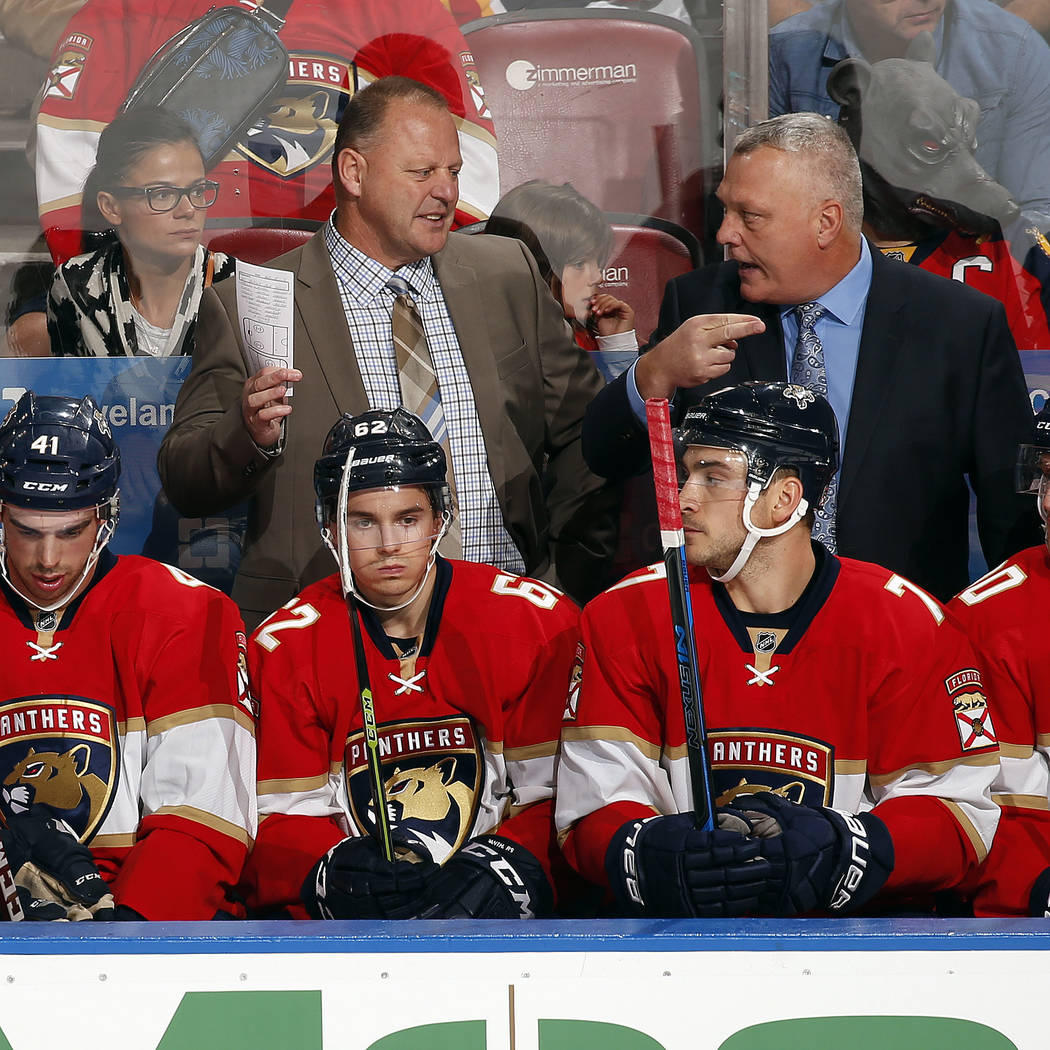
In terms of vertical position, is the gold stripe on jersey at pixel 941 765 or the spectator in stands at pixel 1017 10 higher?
the spectator in stands at pixel 1017 10

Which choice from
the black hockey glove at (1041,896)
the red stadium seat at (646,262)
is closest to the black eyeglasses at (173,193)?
the red stadium seat at (646,262)

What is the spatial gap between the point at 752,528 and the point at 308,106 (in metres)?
1.74

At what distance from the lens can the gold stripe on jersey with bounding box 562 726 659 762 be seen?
2230mm

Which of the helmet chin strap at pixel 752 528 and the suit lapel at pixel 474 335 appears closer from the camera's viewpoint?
the helmet chin strap at pixel 752 528

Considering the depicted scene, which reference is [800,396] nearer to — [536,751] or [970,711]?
[970,711]

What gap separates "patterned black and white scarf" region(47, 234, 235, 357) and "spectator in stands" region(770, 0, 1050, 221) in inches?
55.6

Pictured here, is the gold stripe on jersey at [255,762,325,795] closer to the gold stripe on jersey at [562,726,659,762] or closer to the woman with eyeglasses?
the gold stripe on jersey at [562,726,659,762]

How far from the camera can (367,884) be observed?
6.82 feet

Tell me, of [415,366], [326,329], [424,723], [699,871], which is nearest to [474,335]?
[415,366]

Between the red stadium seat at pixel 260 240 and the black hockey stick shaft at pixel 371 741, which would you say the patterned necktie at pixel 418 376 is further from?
the black hockey stick shaft at pixel 371 741

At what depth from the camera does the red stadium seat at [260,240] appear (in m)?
3.32

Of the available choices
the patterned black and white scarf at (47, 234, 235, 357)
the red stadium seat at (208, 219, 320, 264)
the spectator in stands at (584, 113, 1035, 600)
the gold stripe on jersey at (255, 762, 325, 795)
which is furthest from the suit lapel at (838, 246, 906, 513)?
the patterned black and white scarf at (47, 234, 235, 357)

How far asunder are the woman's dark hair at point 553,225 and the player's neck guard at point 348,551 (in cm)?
109

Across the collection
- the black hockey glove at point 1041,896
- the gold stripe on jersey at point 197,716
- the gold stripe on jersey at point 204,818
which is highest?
the gold stripe on jersey at point 197,716
